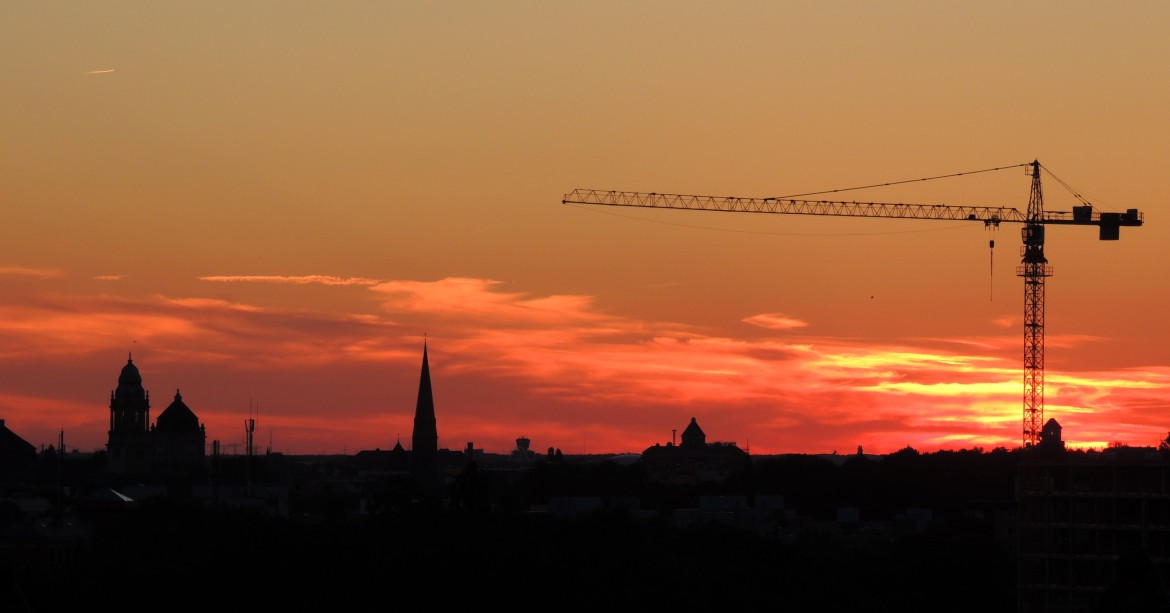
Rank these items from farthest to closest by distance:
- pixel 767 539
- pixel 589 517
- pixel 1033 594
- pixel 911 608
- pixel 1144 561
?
pixel 767 539 → pixel 589 517 → pixel 911 608 → pixel 1033 594 → pixel 1144 561

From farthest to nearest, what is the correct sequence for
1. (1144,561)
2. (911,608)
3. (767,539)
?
(767,539) < (911,608) < (1144,561)

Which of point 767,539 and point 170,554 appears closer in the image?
point 170,554

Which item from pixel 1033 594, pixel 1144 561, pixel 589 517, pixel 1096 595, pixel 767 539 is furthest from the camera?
pixel 767 539

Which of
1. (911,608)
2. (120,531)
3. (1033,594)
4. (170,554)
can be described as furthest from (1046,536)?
(120,531)

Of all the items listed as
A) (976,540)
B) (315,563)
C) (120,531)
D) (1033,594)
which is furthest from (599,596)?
(976,540)

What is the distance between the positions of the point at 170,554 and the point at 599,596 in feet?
85.2

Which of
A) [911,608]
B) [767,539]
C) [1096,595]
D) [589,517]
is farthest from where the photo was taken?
[767,539]

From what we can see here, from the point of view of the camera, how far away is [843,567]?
160 m

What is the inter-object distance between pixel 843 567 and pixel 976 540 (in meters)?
26.5

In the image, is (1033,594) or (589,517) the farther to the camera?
(589,517)

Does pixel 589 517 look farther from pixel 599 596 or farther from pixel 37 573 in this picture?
pixel 37 573

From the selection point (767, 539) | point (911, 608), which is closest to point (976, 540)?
point (767, 539)

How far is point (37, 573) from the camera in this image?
513 ft

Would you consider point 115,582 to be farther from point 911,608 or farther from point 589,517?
point 911,608
